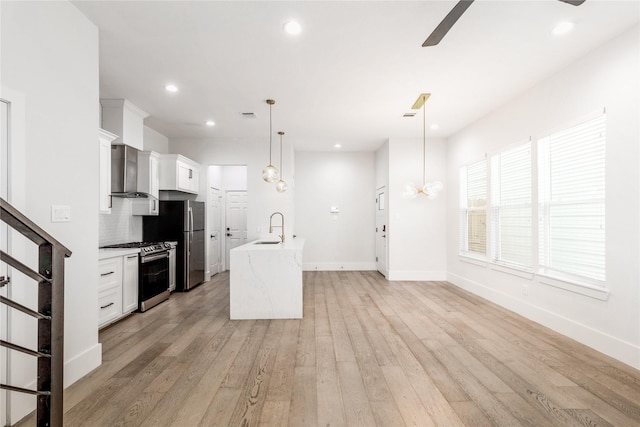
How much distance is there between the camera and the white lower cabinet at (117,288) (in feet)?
11.6

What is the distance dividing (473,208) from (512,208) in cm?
107

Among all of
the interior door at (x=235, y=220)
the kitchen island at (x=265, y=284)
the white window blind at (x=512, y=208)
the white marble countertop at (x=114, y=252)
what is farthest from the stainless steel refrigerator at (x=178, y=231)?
the white window blind at (x=512, y=208)

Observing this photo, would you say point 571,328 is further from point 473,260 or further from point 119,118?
point 119,118

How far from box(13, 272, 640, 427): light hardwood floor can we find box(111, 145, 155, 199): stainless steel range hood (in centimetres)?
174

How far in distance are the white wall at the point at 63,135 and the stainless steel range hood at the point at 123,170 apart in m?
1.83

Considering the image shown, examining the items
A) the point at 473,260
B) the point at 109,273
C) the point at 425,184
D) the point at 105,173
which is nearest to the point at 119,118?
the point at 105,173

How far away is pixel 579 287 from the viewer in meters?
3.23

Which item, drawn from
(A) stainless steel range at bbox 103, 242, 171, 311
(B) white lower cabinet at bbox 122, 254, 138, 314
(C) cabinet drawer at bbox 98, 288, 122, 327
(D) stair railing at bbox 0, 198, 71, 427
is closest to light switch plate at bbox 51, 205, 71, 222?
(D) stair railing at bbox 0, 198, 71, 427

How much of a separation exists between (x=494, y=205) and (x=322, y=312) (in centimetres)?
308

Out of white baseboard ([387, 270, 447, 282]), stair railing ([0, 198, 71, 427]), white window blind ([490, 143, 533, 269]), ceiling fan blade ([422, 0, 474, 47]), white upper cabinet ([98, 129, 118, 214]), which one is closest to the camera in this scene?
stair railing ([0, 198, 71, 427])

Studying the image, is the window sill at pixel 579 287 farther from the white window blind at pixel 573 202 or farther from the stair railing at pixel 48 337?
the stair railing at pixel 48 337

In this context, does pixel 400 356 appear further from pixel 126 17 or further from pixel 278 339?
pixel 126 17

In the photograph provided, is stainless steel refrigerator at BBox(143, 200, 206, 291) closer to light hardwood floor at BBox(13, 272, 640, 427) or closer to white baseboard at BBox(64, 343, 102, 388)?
light hardwood floor at BBox(13, 272, 640, 427)

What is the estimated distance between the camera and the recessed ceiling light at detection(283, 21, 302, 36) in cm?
266
